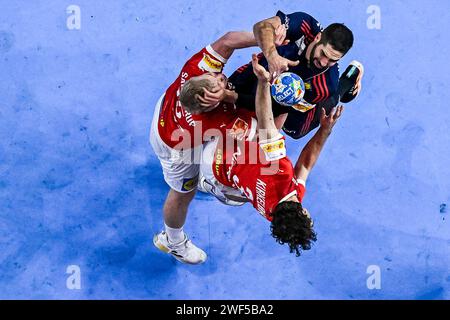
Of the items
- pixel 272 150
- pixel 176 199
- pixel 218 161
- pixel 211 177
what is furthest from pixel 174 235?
pixel 272 150

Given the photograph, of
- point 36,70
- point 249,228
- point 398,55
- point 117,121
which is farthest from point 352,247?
point 36,70

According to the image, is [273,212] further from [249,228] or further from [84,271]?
[84,271]

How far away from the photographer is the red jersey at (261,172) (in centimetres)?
396

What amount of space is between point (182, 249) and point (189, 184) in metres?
0.58

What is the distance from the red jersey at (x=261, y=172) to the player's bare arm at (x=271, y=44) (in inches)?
15.0

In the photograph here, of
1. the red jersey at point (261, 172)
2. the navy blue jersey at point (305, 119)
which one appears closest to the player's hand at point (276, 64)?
the red jersey at point (261, 172)

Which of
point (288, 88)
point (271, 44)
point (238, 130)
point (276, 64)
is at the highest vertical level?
point (271, 44)

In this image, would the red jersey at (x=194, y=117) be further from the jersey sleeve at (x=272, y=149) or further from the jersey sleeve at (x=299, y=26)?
the jersey sleeve at (x=299, y=26)

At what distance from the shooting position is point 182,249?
5145 millimetres

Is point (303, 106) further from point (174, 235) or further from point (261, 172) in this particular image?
point (174, 235)

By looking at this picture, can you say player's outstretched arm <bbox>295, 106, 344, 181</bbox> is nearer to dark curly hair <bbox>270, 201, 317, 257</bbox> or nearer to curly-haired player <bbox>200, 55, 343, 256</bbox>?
curly-haired player <bbox>200, 55, 343, 256</bbox>

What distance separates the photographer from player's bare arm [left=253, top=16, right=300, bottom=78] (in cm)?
405

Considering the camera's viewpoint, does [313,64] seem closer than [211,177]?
No

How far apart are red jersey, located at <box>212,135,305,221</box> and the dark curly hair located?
0.08 m
